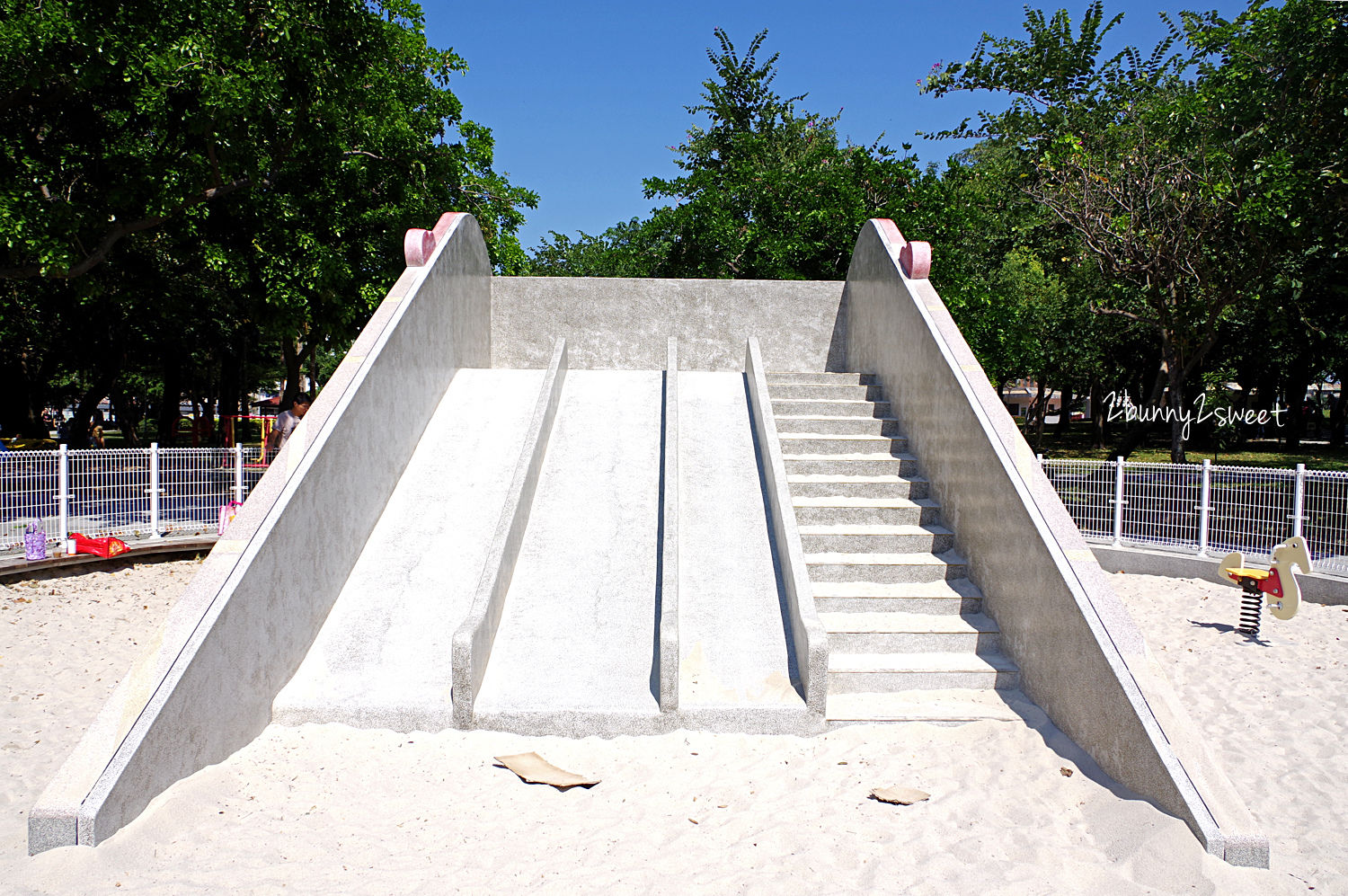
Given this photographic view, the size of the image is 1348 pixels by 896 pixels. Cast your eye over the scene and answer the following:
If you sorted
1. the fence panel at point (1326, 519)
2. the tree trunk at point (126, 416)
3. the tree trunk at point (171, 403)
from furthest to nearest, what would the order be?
1. the tree trunk at point (126, 416)
2. the tree trunk at point (171, 403)
3. the fence panel at point (1326, 519)

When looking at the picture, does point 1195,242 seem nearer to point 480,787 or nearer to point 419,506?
point 419,506

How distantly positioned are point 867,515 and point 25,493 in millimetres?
8597

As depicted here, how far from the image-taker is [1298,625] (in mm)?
7816

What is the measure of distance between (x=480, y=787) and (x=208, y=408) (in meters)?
35.5

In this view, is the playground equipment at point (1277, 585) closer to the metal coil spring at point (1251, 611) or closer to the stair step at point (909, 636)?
the metal coil spring at point (1251, 611)

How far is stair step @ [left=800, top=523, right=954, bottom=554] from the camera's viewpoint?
627 centimetres

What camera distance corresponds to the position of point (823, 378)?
29.9 feet

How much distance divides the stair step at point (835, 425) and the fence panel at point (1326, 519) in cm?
459

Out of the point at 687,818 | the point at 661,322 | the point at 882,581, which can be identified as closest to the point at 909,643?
Result: the point at 882,581

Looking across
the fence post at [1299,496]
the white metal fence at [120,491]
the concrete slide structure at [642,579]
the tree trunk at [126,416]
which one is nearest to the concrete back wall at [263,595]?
the concrete slide structure at [642,579]

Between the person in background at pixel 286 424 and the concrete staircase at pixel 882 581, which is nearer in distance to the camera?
the concrete staircase at pixel 882 581

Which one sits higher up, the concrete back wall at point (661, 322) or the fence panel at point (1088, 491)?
the concrete back wall at point (661, 322)

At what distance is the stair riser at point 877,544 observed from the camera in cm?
627

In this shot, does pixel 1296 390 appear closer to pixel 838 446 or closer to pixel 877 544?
pixel 838 446
